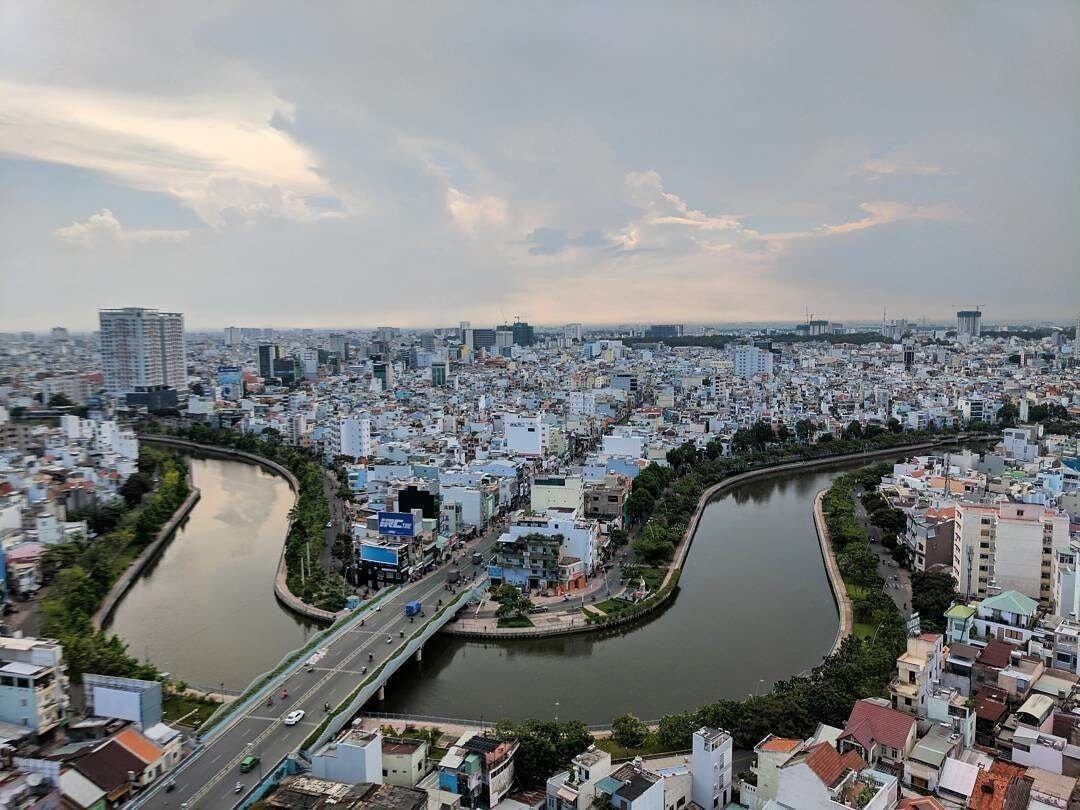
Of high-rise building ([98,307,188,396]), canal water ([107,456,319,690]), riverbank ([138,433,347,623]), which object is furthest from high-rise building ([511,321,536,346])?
canal water ([107,456,319,690])

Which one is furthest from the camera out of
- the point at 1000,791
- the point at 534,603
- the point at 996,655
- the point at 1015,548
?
the point at 534,603

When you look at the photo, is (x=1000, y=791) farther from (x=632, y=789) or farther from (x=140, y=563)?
(x=140, y=563)

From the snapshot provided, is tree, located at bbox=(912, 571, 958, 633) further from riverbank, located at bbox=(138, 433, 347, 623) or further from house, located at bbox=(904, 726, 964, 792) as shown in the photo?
riverbank, located at bbox=(138, 433, 347, 623)

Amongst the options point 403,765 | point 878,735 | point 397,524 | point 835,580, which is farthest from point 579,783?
point 835,580

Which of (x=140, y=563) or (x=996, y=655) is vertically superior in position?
(x=996, y=655)

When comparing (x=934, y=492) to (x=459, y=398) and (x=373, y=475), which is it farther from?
(x=459, y=398)

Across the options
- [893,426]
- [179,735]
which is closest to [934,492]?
[893,426]

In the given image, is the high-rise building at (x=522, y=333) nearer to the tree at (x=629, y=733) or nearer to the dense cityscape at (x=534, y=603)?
the dense cityscape at (x=534, y=603)
